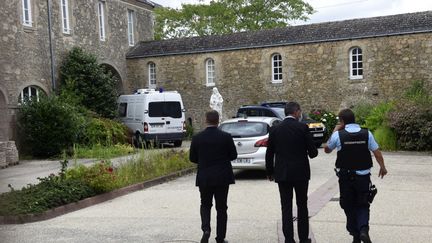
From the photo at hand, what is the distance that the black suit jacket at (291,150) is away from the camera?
6410mm

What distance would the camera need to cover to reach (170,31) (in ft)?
157

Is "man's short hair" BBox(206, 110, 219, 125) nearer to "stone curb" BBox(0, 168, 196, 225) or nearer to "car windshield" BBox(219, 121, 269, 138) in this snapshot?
"stone curb" BBox(0, 168, 196, 225)

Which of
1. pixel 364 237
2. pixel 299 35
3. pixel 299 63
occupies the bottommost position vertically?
pixel 364 237

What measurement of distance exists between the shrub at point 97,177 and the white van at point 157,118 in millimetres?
11263

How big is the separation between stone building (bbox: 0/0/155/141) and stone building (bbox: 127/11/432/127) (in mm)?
2101

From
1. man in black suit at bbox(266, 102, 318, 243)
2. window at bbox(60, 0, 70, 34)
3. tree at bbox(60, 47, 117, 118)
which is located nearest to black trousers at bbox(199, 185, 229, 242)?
man in black suit at bbox(266, 102, 318, 243)

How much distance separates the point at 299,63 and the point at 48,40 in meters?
12.1

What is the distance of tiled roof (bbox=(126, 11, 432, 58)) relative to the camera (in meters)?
25.1

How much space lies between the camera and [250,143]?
1280cm

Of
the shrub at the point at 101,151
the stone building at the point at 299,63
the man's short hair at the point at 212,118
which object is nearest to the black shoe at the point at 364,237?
the man's short hair at the point at 212,118

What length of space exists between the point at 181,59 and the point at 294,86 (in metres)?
6.78

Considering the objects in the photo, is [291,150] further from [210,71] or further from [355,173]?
[210,71]

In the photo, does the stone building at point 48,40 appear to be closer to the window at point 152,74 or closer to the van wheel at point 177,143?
the window at point 152,74

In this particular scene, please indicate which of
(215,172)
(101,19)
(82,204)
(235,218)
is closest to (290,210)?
(215,172)
